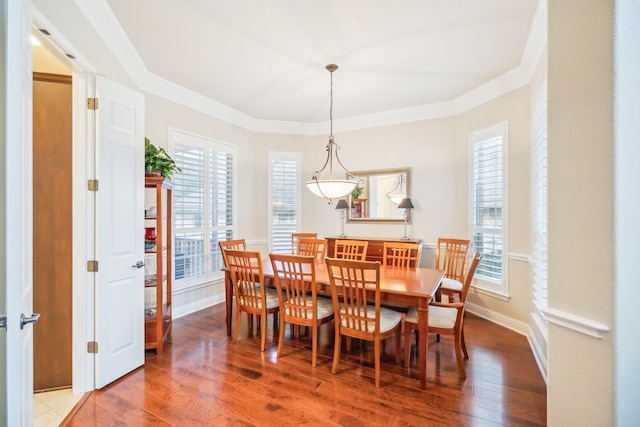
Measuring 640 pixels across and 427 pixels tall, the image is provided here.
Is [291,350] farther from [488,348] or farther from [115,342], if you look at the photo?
[488,348]

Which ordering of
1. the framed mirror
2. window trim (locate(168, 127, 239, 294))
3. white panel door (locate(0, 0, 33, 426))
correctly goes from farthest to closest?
1. the framed mirror
2. window trim (locate(168, 127, 239, 294))
3. white panel door (locate(0, 0, 33, 426))

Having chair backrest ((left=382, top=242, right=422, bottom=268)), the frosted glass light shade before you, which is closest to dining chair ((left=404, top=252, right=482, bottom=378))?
chair backrest ((left=382, top=242, right=422, bottom=268))

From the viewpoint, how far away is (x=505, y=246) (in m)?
3.75

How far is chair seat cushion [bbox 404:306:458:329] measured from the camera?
2.57 meters

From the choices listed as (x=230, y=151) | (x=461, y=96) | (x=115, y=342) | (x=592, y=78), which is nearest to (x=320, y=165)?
(x=230, y=151)

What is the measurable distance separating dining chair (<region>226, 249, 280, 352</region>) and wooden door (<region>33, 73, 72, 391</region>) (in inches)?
52.7

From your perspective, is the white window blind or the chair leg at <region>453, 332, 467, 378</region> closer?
the chair leg at <region>453, 332, 467, 378</region>

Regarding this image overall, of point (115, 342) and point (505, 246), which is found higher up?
point (505, 246)

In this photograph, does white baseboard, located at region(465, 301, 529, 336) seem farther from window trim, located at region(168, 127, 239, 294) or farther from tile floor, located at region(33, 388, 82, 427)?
tile floor, located at region(33, 388, 82, 427)

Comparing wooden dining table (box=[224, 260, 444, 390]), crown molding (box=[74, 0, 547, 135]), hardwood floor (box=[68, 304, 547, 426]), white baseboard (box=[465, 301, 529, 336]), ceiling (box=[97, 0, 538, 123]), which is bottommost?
hardwood floor (box=[68, 304, 547, 426])

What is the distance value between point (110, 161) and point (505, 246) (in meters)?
4.34

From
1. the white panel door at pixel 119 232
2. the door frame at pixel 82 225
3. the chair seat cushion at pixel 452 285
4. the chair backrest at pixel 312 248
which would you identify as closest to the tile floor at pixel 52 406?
the door frame at pixel 82 225

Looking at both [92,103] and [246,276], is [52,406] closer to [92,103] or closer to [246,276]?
[246,276]

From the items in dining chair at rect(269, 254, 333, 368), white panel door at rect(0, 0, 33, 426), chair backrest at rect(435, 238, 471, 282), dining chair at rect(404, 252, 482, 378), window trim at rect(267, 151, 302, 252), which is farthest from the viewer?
window trim at rect(267, 151, 302, 252)
